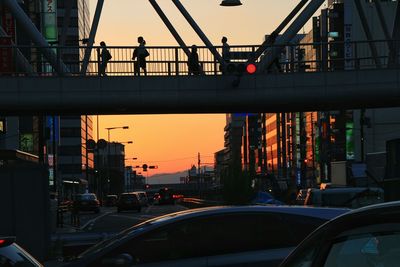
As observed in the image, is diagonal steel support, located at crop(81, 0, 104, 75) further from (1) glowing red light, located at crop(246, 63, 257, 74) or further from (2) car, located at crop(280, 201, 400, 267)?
(2) car, located at crop(280, 201, 400, 267)

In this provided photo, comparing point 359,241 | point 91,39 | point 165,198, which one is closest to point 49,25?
point 165,198

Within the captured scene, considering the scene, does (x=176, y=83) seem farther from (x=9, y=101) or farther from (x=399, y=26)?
(x=399, y=26)

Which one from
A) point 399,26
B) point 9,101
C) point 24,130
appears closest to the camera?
point 9,101

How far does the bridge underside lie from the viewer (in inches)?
1095

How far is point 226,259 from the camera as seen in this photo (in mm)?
6980

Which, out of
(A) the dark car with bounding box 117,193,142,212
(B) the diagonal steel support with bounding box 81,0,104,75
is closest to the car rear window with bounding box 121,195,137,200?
(A) the dark car with bounding box 117,193,142,212

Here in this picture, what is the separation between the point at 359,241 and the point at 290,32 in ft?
92.3

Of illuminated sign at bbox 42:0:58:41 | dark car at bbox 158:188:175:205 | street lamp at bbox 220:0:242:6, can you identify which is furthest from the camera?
dark car at bbox 158:188:175:205

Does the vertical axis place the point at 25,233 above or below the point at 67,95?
below

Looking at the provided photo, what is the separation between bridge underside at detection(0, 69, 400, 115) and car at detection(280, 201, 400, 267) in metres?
24.7

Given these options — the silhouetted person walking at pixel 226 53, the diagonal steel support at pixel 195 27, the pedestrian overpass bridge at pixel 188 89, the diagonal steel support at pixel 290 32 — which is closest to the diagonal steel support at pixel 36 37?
the pedestrian overpass bridge at pixel 188 89

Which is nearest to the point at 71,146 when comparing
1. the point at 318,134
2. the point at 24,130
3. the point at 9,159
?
the point at 318,134

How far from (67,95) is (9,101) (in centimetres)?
211

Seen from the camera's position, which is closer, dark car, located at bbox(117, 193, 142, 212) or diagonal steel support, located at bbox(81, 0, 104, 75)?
diagonal steel support, located at bbox(81, 0, 104, 75)
